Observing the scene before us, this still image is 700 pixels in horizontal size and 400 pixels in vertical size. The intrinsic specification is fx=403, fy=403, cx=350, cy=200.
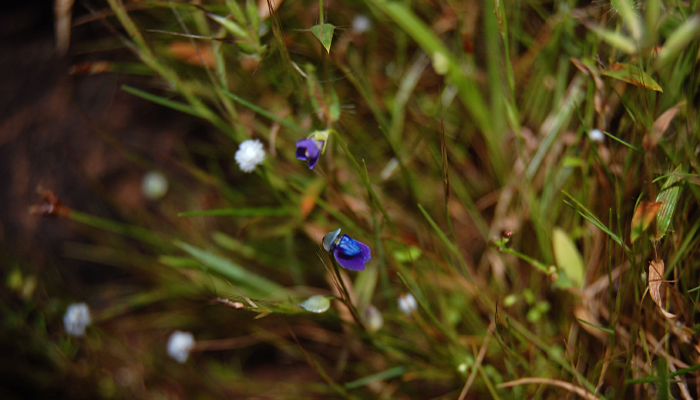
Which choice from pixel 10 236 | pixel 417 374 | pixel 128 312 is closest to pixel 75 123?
pixel 10 236

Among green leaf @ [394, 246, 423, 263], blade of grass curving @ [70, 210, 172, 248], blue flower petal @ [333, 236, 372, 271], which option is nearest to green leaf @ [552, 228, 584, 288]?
green leaf @ [394, 246, 423, 263]

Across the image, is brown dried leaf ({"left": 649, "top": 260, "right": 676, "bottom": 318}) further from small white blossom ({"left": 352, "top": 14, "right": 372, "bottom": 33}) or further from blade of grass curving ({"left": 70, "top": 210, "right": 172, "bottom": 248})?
blade of grass curving ({"left": 70, "top": 210, "right": 172, "bottom": 248})

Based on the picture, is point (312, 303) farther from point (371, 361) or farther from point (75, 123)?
point (75, 123)

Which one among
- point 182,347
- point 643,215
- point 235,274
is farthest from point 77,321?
point 643,215

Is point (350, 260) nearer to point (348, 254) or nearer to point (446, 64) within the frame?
point (348, 254)

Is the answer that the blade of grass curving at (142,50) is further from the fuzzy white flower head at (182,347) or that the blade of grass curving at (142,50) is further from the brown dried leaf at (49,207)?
the fuzzy white flower head at (182,347)
